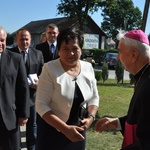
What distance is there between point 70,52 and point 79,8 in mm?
35931

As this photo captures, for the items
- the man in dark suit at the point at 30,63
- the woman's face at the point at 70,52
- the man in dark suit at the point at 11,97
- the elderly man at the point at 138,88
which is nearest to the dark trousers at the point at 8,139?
the man in dark suit at the point at 11,97

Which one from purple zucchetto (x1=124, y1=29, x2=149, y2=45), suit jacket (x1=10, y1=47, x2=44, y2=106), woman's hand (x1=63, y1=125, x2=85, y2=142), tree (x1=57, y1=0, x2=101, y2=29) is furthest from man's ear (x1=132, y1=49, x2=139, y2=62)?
tree (x1=57, y1=0, x2=101, y2=29)

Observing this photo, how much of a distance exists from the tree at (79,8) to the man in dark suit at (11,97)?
33.5m

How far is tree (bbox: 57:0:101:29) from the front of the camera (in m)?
36.2

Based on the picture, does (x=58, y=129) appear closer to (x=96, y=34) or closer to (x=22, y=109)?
(x=22, y=109)

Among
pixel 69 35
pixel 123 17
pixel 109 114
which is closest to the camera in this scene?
pixel 69 35

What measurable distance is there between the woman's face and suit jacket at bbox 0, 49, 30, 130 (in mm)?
850

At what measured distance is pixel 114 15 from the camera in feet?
248

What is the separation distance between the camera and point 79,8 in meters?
37.1

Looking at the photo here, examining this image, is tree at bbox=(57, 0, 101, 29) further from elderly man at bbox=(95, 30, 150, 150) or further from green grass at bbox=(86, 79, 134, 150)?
elderly man at bbox=(95, 30, 150, 150)

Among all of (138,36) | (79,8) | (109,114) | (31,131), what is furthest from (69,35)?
(79,8)

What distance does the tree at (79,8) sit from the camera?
119ft

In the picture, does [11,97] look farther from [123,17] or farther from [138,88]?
[123,17]

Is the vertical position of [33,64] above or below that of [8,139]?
above
